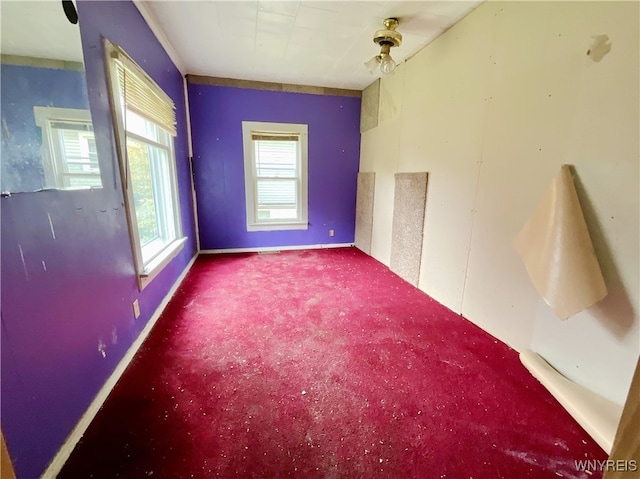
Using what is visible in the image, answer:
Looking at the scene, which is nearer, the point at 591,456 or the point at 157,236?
the point at 591,456

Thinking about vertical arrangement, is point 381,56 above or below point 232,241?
above

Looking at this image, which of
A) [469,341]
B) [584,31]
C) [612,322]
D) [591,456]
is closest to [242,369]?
[469,341]

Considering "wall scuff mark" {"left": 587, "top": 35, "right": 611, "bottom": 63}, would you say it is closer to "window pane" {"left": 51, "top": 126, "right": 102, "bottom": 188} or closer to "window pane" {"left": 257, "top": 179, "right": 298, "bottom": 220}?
"window pane" {"left": 51, "top": 126, "right": 102, "bottom": 188}

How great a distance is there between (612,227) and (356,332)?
60.4 inches

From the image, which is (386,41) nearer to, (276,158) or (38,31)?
(276,158)

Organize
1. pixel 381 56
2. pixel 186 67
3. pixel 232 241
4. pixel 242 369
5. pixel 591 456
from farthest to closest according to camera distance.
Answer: pixel 232 241 → pixel 186 67 → pixel 381 56 → pixel 242 369 → pixel 591 456

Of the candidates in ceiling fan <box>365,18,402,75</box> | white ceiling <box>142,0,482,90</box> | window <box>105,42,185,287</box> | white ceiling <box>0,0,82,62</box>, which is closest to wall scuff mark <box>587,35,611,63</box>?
white ceiling <box>142,0,482,90</box>

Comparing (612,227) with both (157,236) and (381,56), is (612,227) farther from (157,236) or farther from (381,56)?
(157,236)

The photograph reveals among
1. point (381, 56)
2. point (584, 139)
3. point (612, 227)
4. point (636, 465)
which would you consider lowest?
point (636, 465)

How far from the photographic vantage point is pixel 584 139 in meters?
1.40

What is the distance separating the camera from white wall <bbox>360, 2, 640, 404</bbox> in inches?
49.8

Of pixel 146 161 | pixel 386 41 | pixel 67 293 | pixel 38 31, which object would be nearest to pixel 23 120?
pixel 38 31

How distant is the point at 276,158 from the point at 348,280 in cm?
219

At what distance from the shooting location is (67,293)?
3.92ft
